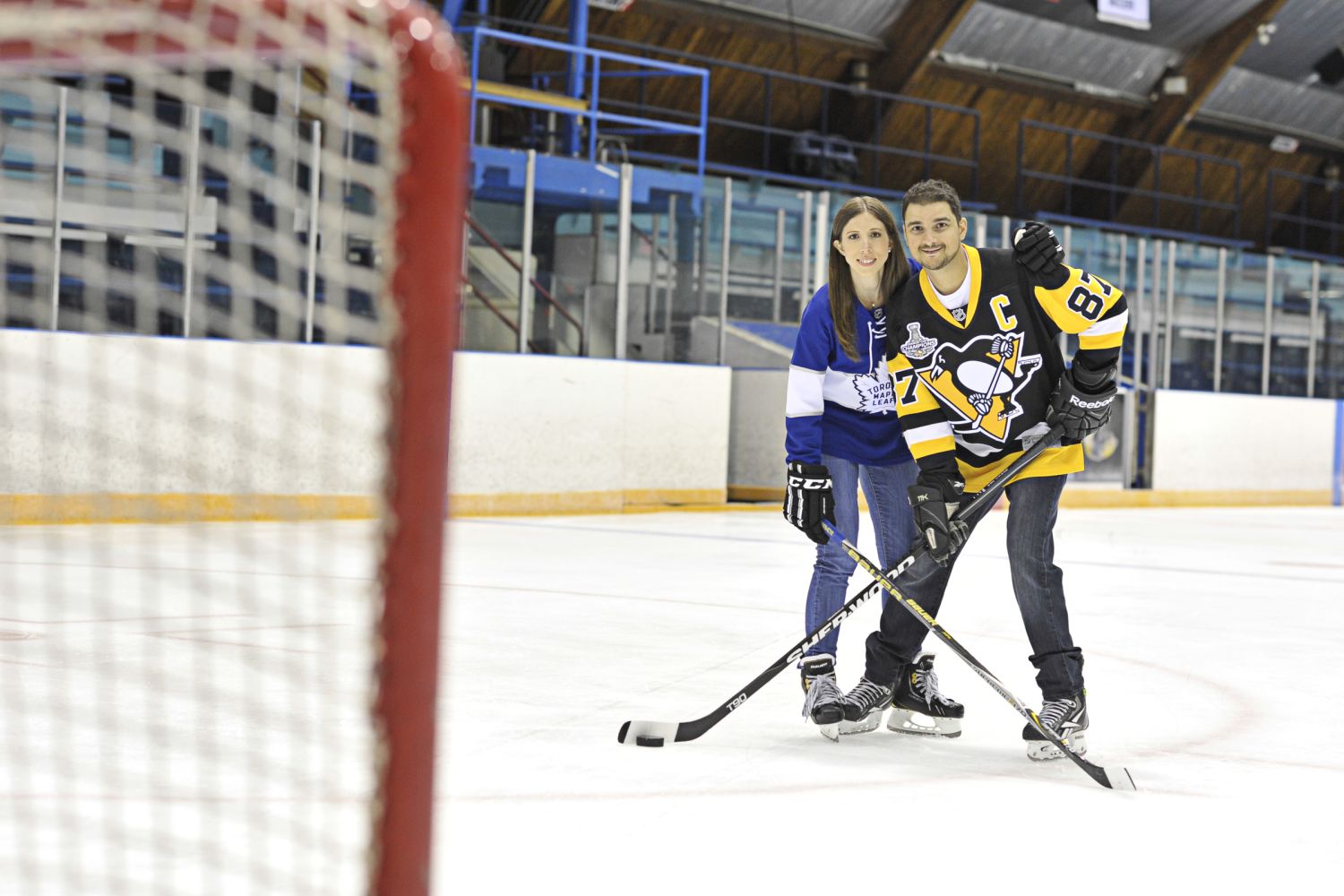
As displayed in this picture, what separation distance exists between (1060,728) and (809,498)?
28.5 inches

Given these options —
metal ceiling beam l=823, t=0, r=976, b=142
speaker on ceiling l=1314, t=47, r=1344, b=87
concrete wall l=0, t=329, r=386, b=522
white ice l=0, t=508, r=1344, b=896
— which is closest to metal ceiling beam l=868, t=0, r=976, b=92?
metal ceiling beam l=823, t=0, r=976, b=142

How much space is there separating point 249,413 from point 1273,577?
5.21m

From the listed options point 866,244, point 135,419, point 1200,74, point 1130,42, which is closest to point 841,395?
point 866,244

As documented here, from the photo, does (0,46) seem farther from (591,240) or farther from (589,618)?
(591,240)

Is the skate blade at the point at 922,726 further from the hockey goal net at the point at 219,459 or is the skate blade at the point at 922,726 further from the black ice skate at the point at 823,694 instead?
the hockey goal net at the point at 219,459

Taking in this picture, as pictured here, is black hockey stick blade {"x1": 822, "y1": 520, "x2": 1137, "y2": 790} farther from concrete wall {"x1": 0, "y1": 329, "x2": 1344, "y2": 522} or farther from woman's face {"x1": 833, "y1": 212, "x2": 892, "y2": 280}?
concrete wall {"x1": 0, "y1": 329, "x2": 1344, "y2": 522}

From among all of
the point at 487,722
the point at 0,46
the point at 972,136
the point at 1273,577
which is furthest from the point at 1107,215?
the point at 0,46

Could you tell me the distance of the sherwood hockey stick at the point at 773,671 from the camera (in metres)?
3.25

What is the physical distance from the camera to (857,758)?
3.25 metres

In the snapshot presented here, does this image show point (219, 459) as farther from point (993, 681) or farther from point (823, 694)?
point (993, 681)

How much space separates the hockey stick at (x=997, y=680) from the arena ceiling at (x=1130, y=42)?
1284 cm

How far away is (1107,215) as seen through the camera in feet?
66.0

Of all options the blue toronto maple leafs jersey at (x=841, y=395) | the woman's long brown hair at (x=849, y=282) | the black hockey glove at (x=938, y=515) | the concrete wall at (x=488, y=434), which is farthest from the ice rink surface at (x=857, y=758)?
the woman's long brown hair at (x=849, y=282)

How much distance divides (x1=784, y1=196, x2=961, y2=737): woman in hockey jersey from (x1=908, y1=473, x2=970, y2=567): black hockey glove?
8.3 inches
